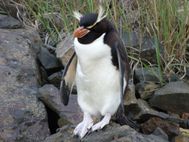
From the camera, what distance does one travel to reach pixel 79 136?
349 centimetres

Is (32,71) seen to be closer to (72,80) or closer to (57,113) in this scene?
(57,113)

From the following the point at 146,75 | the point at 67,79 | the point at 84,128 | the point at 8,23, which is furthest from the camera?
the point at 8,23

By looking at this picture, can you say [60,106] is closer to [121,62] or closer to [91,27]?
[121,62]

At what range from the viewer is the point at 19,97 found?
174 inches

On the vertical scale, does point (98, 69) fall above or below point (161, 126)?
above

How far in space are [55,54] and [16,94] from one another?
30.8 inches

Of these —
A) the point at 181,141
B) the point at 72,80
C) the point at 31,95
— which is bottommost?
the point at 181,141

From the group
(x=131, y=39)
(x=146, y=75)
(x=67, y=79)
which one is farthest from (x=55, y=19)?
(x=67, y=79)

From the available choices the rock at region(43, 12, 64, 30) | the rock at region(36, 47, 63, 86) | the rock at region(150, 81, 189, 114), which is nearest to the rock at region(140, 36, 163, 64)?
the rock at region(150, 81, 189, 114)

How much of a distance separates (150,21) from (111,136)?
1965 millimetres

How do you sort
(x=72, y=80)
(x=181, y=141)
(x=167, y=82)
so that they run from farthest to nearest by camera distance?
(x=167, y=82), (x=181, y=141), (x=72, y=80)

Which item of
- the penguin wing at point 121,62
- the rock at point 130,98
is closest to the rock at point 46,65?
the rock at point 130,98

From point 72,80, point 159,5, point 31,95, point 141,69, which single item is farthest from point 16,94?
point 159,5

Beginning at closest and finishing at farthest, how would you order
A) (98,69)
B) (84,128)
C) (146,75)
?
(98,69) < (84,128) < (146,75)
